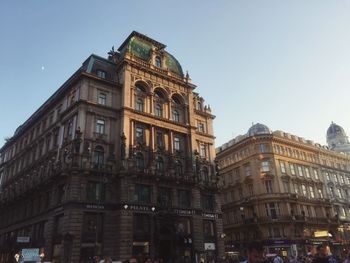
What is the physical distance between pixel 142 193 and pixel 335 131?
10767cm

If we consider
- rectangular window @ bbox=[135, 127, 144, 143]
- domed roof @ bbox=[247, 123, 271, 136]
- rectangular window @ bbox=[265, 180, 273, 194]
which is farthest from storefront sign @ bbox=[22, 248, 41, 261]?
domed roof @ bbox=[247, 123, 271, 136]

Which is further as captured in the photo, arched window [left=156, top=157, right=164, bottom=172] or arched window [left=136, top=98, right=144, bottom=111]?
arched window [left=136, top=98, right=144, bottom=111]

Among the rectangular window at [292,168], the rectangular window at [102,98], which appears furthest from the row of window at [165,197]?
the rectangular window at [292,168]

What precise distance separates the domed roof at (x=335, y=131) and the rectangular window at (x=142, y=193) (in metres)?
Answer: 106

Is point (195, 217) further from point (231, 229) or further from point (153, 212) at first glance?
point (231, 229)

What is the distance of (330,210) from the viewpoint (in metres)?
70.3

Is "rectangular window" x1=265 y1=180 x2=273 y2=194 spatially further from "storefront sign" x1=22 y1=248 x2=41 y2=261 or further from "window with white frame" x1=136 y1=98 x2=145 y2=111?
"storefront sign" x1=22 y1=248 x2=41 y2=261

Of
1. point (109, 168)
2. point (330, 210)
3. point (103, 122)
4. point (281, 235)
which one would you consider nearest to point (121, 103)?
point (103, 122)

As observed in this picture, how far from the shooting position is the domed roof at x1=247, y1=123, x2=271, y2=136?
239ft

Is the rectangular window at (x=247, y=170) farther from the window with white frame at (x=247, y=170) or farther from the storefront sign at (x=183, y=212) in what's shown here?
the storefront sign at (x=183, y=212)

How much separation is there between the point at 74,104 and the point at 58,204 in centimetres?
1263

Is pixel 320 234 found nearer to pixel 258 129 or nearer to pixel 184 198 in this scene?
pixel 258 129

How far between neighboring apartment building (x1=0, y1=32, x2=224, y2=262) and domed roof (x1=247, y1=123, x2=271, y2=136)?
66.9 ft

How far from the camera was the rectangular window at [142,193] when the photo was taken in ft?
134
